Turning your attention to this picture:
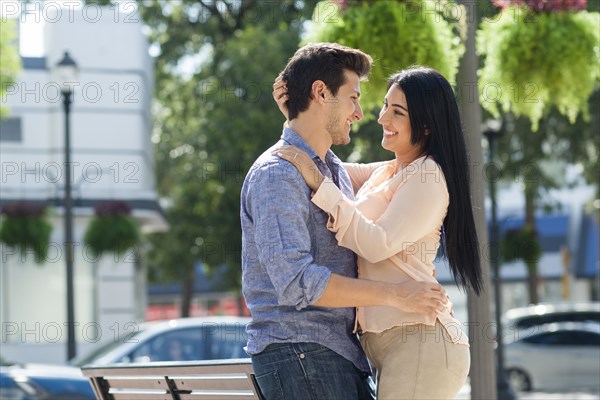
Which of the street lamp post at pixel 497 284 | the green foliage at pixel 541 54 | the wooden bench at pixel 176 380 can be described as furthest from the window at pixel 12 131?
the wooden bench at pixel 176 380

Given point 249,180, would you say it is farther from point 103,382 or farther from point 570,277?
point 570,277

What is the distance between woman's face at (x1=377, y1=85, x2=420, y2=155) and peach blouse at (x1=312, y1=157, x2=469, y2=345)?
12 centimetres

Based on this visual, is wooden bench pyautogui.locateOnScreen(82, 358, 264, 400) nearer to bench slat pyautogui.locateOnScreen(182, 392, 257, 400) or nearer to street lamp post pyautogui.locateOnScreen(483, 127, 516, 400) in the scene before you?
bench slat pyautogui.locateOnScreen(182, 392, 257, 400)

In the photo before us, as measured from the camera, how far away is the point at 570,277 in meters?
46.3

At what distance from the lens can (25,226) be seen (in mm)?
21266

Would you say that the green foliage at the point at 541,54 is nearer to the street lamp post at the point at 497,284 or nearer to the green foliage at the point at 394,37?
the green foliage at the point at 394,37

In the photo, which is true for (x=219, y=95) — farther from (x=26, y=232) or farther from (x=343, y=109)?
(x=343, y=109)

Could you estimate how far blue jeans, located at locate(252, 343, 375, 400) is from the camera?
4121 millimetres

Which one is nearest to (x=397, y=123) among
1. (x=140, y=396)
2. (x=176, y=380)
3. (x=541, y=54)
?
(x=176, y=380)

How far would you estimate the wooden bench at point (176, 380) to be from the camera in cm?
498

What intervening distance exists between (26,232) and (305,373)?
1791 centimetres

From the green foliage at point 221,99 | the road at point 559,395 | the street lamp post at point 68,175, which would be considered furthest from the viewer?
the green foliage at point 221,99

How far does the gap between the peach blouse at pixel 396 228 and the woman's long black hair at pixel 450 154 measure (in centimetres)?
5

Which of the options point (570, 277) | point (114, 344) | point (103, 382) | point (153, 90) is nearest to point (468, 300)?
point (103, 382)
